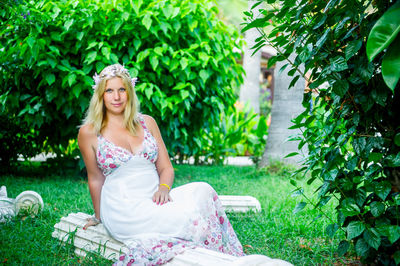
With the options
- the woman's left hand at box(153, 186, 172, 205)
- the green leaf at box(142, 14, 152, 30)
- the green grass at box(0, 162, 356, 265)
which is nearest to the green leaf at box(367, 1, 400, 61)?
the green grass at box(0, 162, 356, 265)

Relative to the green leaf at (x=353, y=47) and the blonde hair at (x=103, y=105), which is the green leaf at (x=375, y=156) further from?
the blonde hair at (x=103, y=105)

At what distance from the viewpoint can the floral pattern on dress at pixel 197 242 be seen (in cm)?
262

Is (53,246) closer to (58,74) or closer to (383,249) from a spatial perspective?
(383,249)

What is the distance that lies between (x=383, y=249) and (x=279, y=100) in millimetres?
4912

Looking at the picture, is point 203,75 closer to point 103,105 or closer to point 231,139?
point 103,105

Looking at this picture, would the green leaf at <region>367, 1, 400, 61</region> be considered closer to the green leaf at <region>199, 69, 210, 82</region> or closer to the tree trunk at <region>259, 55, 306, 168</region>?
the green leaf at <region>199, 69, 210, 82</region>

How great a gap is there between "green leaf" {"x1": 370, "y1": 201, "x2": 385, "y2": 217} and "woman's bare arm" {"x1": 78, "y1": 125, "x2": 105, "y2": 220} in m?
2.05

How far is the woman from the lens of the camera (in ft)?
9.21

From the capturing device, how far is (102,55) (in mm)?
5609

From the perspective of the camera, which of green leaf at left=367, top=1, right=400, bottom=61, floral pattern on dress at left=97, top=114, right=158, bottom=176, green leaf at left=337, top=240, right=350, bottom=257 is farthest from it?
floral pattern on dress at left=97, top=114, right=158, bottom=176

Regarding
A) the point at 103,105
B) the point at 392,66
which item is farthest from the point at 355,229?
the point at 103,105

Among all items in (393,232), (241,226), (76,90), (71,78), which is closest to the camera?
(393,232)

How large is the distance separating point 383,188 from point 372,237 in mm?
261

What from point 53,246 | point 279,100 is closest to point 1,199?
point 53,246
